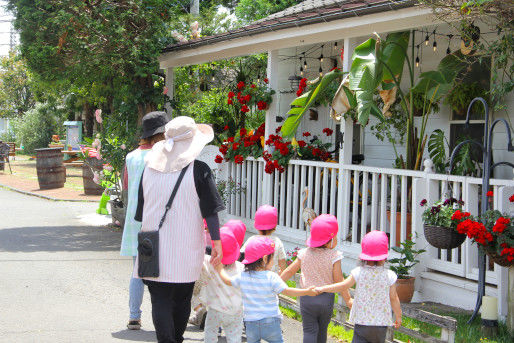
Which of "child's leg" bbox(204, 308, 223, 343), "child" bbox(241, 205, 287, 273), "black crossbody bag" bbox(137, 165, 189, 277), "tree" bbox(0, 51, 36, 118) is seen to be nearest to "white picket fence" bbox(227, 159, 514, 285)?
"child" bbox(241, 205, 287, 273)

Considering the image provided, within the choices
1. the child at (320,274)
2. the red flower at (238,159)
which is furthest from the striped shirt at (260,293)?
the red flower at (238,159)

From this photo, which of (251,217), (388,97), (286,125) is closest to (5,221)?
(251,217)

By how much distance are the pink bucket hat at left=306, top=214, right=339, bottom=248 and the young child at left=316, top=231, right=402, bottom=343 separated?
30 cm

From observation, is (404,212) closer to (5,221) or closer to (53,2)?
(53,2)

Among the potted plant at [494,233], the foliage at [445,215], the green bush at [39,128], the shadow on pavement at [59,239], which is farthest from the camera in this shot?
the green bush at [39,128]

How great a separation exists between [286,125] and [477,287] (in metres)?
3.46

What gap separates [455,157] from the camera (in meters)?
9.72

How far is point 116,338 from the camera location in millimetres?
6133

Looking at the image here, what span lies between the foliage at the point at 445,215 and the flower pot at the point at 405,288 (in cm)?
82

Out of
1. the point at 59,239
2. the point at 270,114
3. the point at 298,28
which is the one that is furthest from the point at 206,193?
the point at 59,239

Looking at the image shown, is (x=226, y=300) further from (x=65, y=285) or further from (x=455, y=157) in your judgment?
(x=455, y=157)

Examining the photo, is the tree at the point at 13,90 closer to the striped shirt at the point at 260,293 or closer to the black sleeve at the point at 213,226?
the black sleeve at the point at 213,226

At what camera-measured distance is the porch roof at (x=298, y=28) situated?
7.86 meters

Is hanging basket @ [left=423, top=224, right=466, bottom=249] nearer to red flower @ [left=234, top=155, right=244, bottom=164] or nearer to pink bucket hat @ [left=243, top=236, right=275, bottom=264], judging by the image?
pink bucket hat @ [left=243, top=236, right=275, bottom=264]
